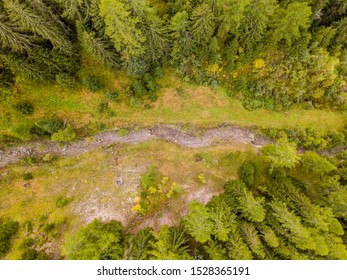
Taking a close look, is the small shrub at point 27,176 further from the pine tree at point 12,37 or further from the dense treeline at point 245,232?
the pine tree at point 12,37

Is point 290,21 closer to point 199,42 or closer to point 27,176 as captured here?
point 199,42

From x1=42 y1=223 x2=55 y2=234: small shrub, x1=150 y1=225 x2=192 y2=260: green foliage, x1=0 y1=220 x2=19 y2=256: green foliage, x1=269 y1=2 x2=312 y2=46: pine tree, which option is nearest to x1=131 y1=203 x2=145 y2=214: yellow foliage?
x1=150 y1=225 x2=192 y2=260: green foliage

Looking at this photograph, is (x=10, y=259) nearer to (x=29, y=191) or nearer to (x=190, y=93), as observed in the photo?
(x=29, y=191)

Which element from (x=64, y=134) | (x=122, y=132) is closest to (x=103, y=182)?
(x=122, y=132)

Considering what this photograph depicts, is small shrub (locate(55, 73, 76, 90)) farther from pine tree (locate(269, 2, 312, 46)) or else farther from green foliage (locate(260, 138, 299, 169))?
green foliage (locate(260, 138, 299, 169))

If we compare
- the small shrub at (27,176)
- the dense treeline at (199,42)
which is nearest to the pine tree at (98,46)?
the dense treeline at (199,42)

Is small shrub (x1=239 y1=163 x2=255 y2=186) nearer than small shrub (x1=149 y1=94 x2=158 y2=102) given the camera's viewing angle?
Yes

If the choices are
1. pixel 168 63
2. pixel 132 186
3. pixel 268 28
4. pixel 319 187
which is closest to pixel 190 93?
pixel 168 63
